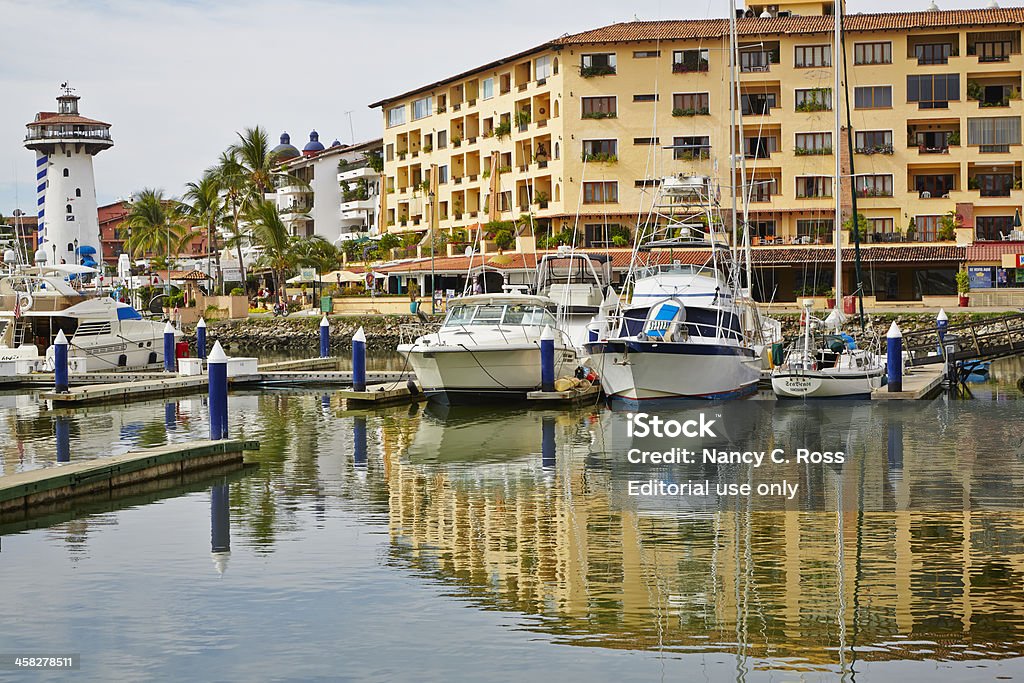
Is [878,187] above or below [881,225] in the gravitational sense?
above

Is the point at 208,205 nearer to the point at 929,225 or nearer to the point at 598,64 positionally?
the point at 598,64

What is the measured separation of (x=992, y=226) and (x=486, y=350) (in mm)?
47463

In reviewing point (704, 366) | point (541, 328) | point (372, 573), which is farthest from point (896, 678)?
point (541, 328)

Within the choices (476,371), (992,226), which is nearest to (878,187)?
(992,226)

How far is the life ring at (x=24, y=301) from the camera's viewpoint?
1731 inches

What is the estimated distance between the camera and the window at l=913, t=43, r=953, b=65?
7162 cm

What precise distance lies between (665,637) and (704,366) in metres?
20.3

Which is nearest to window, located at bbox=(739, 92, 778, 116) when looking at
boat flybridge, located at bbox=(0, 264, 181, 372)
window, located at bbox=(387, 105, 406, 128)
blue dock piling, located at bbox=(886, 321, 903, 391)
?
window, located at bbox=(387, 105, 406, 128)

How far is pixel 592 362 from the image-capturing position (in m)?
34.2

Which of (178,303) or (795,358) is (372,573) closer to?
(795,358)

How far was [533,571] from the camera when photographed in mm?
15039

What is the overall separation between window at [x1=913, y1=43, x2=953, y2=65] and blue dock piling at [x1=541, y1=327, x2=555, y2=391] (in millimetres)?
46919

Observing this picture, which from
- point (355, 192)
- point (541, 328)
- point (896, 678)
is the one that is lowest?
point (896, 678)

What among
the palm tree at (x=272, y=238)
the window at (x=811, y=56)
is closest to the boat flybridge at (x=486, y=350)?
the window at (x=811, y=56)
